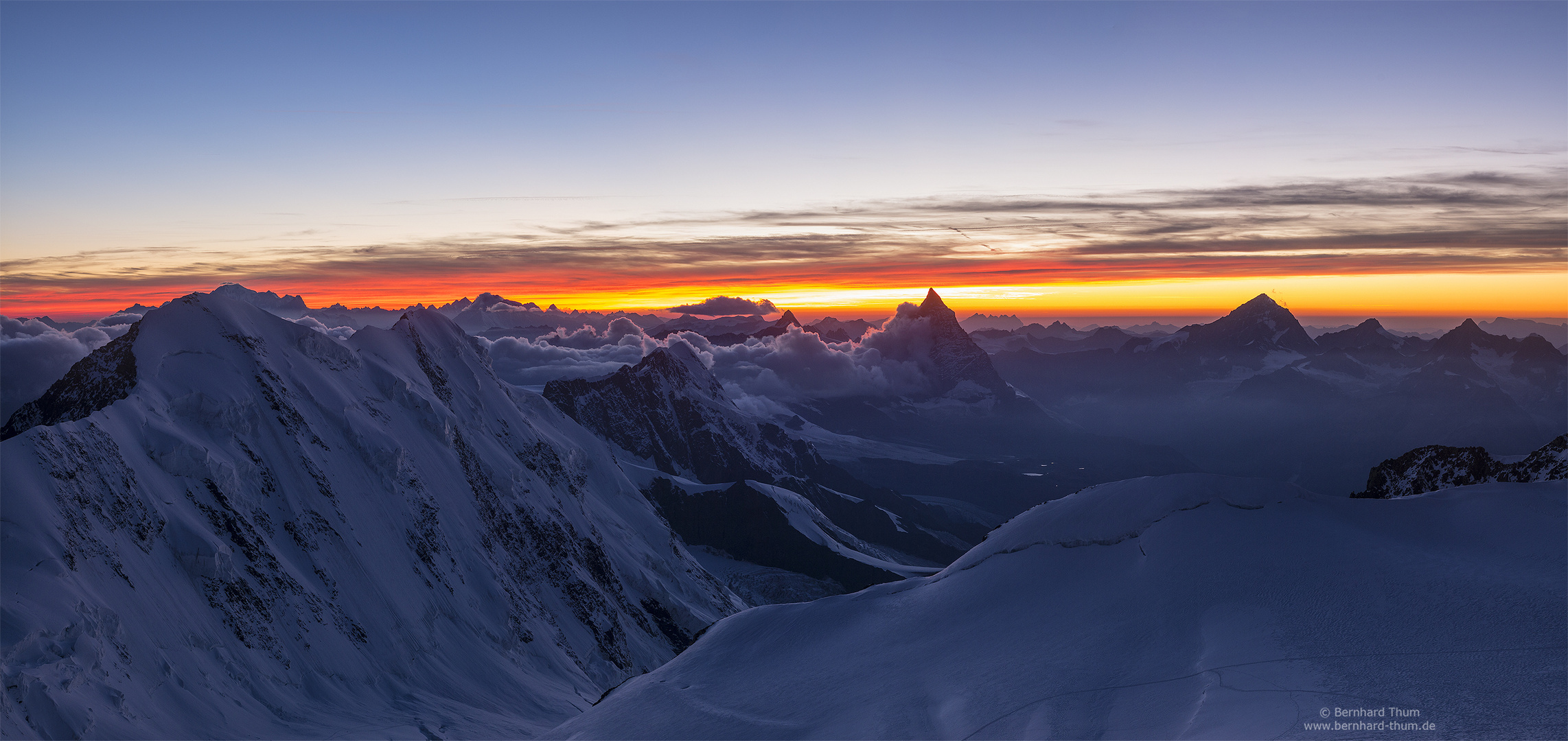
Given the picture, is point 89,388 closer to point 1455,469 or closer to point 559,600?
point 559,600

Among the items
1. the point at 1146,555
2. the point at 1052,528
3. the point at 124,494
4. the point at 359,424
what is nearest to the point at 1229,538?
the point at 1146,555

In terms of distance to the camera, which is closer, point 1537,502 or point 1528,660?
point 1528,660

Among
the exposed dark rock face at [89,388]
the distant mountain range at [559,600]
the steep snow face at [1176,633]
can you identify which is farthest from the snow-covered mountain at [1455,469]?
the exposed dark rock face at [89,388]

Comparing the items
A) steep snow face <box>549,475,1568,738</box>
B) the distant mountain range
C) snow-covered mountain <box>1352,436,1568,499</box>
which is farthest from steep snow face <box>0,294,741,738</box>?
snow-covered mountain <box>1352,436,1568,499</box>

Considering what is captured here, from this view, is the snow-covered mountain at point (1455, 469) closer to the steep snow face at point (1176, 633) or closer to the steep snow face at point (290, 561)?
the steep snow face at point (1176, 633)

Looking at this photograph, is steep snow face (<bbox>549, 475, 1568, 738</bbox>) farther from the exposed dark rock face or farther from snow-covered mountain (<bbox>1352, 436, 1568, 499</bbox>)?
the exposed dark rock face

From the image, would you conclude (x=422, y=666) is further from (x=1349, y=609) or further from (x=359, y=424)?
(x=1349, y=609)
